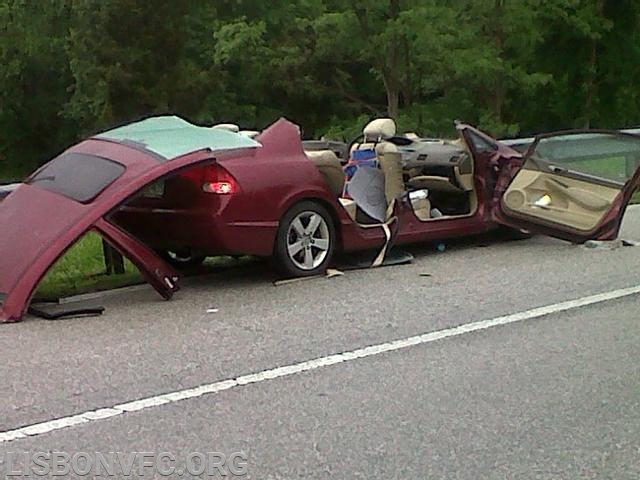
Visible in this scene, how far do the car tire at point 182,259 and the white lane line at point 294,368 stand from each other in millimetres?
2920

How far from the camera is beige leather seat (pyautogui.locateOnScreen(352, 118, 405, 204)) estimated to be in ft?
32.8

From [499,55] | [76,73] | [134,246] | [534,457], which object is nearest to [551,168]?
[134,246]

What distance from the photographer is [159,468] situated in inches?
190

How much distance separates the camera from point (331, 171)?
9805mm

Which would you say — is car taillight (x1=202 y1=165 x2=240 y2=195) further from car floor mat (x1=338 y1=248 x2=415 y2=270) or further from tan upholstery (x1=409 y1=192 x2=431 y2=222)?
tan upholstery (x1=409 y1=192 x2=431 y2=222)

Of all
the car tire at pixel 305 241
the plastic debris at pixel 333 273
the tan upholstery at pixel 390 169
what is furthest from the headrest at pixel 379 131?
the plastic debris at pixel 333 273

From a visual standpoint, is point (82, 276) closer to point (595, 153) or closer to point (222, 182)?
point (222, 182)

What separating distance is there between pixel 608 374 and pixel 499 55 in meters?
26.9

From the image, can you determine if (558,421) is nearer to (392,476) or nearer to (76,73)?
(392,476)

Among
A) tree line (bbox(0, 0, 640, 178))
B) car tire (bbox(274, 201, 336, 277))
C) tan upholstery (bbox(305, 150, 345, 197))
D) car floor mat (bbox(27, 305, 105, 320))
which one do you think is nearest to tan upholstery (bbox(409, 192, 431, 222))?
tan upholstery (bbox(305, 150, 345, 197))

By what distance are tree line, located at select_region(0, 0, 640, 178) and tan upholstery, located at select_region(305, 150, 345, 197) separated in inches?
856

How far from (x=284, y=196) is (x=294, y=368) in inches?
107

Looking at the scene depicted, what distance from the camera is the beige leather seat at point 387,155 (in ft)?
32.8

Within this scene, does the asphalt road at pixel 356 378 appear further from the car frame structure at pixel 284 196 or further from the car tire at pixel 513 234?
the car tire at pixel 513 234
